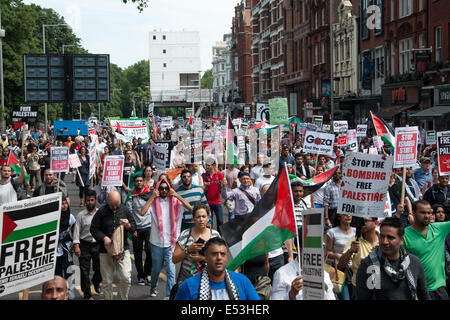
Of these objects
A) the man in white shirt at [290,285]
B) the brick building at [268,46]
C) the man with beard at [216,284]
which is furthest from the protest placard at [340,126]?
the brick building at [268,46]

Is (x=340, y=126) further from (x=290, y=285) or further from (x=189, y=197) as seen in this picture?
(x=290, y=285)

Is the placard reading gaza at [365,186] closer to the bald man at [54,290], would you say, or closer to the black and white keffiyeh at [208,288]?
the black and white keffiyeh at [208,288]

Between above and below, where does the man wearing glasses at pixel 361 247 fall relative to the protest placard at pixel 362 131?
below

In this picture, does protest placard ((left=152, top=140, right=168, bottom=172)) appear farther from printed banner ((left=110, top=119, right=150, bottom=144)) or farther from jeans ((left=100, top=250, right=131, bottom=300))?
printed banner ((left=110, top=119, right=150, bottom=144))

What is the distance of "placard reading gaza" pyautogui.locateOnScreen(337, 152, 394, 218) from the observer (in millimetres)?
7816

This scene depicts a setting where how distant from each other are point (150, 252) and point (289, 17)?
60650 mm

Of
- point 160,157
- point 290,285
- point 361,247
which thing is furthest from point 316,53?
point 290,285

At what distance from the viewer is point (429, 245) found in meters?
7.25

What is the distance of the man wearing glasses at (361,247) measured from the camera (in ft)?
23.7

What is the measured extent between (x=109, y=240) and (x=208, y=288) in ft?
14.3

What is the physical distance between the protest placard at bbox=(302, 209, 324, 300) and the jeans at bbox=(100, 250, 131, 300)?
Answer: 375cm

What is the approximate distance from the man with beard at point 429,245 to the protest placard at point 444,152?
4.57 m

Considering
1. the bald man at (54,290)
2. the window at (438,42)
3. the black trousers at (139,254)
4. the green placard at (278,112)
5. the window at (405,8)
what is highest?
the window at (405,8)
